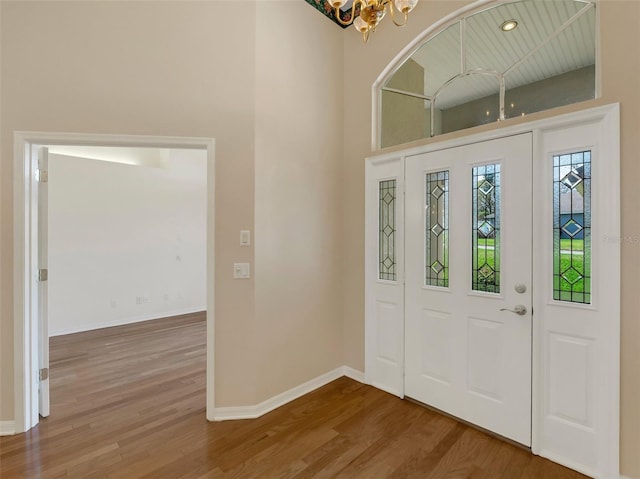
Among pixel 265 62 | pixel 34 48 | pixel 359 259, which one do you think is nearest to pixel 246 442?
pixel 359 259

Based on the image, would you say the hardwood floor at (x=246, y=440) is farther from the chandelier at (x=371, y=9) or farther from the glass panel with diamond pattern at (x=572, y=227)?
the chandelier at (x=371, y=9)

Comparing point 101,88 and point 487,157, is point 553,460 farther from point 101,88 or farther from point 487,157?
point 101,88

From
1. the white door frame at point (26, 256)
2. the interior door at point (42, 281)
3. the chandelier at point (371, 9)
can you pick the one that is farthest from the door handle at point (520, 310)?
the interior door at point (42, 281)

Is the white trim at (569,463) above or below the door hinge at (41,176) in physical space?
below

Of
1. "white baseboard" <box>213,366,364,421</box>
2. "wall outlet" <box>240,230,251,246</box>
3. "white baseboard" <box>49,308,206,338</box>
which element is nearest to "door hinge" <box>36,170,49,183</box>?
"wall outlet" <box>240,230,251,246</box>

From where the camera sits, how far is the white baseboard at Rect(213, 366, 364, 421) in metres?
2.54

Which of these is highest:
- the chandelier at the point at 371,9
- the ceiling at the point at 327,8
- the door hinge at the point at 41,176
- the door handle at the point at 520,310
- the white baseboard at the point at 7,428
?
the ceiling at the point at 327,8

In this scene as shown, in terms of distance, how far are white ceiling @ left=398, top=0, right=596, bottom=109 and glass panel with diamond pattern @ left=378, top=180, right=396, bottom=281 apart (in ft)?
2.83

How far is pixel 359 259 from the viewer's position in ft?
10.5

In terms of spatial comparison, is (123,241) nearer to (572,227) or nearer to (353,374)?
(353,374)

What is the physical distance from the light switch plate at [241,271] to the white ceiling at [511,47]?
2.15m

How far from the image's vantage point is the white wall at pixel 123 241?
481 centimetres

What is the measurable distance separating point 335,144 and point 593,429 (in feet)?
9.61

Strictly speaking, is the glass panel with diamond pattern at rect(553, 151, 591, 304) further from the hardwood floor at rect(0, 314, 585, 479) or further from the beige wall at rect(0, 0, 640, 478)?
the hardwood floor at rect(0, 314, 585, 479)
